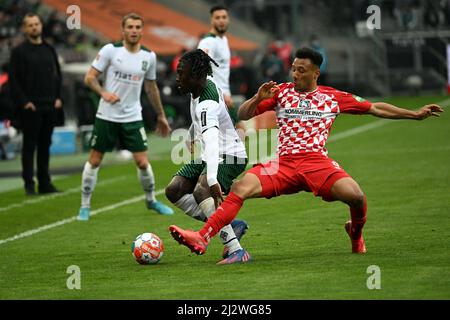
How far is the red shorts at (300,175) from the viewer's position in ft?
33.9

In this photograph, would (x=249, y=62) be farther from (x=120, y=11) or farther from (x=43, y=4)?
(x=43, y=4)

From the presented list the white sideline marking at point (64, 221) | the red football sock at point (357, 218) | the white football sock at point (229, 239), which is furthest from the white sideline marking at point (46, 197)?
the red football sock at point (357, 218)

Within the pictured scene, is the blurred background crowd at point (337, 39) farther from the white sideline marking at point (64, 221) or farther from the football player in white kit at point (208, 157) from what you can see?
the football player in white kit at point (208, 157)

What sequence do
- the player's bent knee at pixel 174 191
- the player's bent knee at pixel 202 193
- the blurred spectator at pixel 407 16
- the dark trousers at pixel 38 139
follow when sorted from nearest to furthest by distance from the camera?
1. the player's bent knee at pixel 202 193
2. the player's bent knee at pixel 174 191
3. the dark trousers at pixel 38 139
4. the blurred spectator at pixel 407 16

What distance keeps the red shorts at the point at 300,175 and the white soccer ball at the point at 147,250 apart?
108 cm

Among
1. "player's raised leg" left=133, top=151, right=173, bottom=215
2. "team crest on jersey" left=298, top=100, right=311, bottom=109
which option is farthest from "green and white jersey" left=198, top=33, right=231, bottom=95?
"team crest on jersey" left=298, top=100, right=311, bottom=109

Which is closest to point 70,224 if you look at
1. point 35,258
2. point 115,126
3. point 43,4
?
point 115,126

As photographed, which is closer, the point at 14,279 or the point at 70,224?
the point at 14,279

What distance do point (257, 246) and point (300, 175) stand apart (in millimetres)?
1406

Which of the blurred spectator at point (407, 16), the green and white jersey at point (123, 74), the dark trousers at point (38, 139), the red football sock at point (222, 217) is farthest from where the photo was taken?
the blurred spectator at point (407, 16)

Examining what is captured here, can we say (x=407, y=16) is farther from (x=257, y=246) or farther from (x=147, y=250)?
(x=147, y=250)

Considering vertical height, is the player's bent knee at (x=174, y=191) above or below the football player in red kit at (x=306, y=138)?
below

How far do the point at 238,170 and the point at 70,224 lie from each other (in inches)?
159

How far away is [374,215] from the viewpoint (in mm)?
13617
